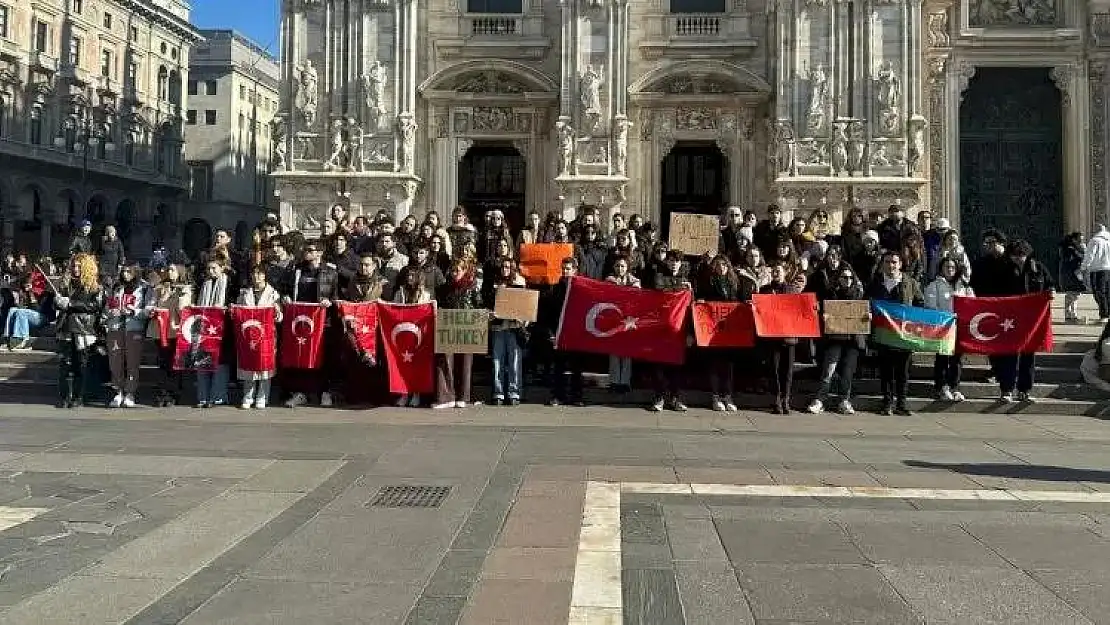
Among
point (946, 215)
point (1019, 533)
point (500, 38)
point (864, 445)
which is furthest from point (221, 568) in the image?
point (946, 215)

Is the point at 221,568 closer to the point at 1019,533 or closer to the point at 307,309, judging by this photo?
the point at 1019,533

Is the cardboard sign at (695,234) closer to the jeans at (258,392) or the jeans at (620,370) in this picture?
the jeans at (620,370)

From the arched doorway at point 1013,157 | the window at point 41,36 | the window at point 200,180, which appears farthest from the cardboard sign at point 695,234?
the window at point 200,180

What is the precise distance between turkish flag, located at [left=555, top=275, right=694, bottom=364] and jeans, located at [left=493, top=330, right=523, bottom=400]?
2.11 feet

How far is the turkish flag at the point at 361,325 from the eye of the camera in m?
12.8

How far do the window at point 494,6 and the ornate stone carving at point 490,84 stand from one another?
1894 millimetres

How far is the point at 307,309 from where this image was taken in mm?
13211

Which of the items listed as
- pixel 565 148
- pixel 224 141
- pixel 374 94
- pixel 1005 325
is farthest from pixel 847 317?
pixel 224 141

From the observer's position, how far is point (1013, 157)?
2559 cm

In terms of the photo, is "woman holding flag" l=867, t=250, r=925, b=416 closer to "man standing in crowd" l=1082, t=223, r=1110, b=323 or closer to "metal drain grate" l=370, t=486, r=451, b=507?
"man standing in crowd" l=1082, t=223, r=1110, b=323

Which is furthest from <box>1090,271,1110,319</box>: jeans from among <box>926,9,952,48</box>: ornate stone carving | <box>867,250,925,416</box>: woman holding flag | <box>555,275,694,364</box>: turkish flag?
<box>926,9,952,48</box>: ornate stone carving

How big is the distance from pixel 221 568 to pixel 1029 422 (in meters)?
10.7

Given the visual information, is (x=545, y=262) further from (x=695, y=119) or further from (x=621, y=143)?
(x=695, y=119)

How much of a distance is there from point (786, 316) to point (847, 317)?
0.84m
